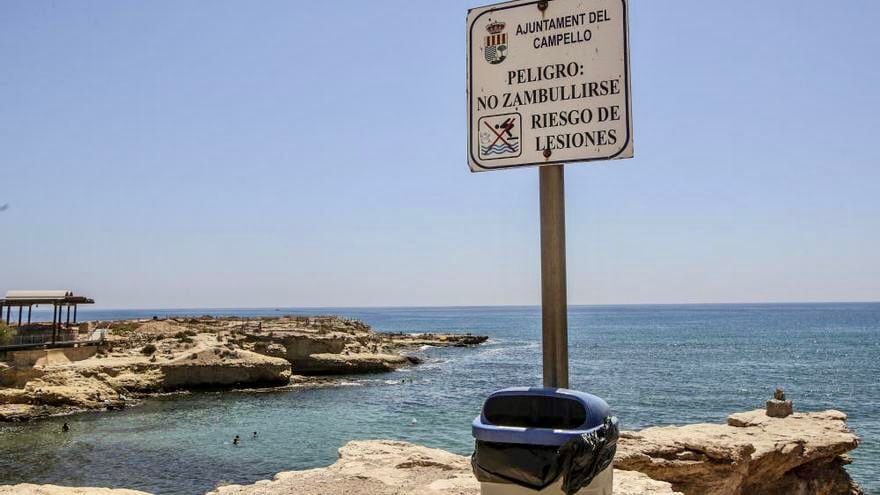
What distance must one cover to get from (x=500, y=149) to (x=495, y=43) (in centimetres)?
71

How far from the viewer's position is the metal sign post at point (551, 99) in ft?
12.3

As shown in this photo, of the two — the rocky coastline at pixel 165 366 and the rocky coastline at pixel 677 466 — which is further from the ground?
the rocky coastline at pixel 677 466

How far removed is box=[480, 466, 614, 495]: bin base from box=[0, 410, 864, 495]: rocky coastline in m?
2.51

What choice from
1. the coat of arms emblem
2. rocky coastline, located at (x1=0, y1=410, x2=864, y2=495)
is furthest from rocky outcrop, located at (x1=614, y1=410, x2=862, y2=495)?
the coat of arms emblem

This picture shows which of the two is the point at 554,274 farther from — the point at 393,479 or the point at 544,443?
the point at 393,479

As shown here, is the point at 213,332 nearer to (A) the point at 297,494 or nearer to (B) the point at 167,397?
(B) the point at 167,397

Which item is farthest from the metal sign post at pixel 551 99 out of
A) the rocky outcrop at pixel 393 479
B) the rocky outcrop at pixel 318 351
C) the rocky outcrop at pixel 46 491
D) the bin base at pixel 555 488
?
the rocky outcrop at pixel 318 351

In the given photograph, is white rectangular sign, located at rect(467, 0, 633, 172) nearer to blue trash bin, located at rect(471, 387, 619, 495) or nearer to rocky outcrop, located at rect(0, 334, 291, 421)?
blue trash bin, located at rect(471, 387, 619, 495)

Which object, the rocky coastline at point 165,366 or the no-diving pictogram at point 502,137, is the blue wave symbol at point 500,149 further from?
the rocky coastline at point 165,366

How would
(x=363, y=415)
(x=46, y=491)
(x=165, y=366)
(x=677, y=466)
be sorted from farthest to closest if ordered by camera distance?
(x=165, y=366) → (x=363, y=415) → (x=677, y=466) → (x=46, y=491)

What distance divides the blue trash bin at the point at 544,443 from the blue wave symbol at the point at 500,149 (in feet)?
5.12

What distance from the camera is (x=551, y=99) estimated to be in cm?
390

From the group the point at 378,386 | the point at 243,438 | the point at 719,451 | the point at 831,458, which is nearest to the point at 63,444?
the point at 243,438

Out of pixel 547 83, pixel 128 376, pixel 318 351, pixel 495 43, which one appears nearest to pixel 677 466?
pixel 547 83
